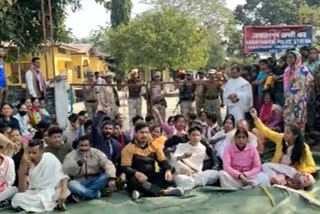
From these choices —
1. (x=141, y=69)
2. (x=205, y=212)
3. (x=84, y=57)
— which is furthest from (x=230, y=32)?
(x=205, y=212)

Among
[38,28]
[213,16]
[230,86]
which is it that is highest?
[213,16]

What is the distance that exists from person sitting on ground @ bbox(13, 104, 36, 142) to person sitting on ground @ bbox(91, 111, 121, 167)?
73.8 inches

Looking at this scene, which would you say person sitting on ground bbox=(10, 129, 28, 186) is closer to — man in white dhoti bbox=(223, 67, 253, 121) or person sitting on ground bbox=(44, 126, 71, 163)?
person sitting on ground bbox=(44, 126, 71, 163)

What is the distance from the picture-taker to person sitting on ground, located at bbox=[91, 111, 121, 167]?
7.73 metres

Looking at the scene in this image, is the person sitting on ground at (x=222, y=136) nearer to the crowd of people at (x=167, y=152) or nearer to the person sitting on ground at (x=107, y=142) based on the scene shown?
the crowd of people at (x=167, y=152)

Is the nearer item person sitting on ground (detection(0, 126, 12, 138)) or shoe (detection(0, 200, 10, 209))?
shoe (detection(0, 200, 10, 209))

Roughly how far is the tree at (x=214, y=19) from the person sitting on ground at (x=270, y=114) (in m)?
43.6

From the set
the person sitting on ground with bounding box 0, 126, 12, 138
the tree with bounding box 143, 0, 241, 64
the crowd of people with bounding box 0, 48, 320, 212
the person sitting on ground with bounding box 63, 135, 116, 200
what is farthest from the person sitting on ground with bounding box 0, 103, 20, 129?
the tree with bounding box 143, 0, 241, 64

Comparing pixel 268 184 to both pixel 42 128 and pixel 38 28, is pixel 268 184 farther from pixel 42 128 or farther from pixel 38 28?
pixel 38 28

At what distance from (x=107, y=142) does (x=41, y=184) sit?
131cm

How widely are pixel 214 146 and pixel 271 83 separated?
2011 mm

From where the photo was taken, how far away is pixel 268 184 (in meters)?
7.32

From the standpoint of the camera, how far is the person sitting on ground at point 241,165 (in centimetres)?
733


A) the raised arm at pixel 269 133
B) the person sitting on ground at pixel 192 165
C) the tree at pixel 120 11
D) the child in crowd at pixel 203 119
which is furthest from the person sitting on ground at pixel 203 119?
the tree at pixel 120 11
